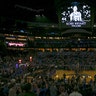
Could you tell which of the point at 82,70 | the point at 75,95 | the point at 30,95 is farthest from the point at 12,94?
the point at 82,70

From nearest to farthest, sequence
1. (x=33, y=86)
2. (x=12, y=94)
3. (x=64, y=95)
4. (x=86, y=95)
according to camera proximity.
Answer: (x=64, y=95) < (x=12, y=94) < (x=86, y=95) < (x=33, y=86)

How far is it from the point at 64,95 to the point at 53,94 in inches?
121

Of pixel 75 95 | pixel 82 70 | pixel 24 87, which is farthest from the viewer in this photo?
pixel 82 70

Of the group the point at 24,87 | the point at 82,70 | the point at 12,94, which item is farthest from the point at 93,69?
the point at 12,94

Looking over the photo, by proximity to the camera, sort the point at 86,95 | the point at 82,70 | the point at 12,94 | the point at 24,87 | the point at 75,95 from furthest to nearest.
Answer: the point at 82,70
the point at 24,87
the point at 86,95
the point at 12,94
the point at 75,95

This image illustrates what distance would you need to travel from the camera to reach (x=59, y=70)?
40.0 meters

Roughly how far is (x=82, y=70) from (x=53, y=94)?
90.5 ft

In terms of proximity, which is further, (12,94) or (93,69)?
(93,69)

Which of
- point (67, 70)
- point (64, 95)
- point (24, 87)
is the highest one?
point (64, 95)

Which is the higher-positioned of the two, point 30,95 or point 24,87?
point 30,95

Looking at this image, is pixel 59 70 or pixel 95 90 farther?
pixel 59 70

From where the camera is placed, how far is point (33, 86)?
12.6 meters

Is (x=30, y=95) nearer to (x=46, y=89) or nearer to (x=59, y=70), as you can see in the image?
(x=46, y=89)

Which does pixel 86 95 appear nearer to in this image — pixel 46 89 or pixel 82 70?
pixel 46 89
